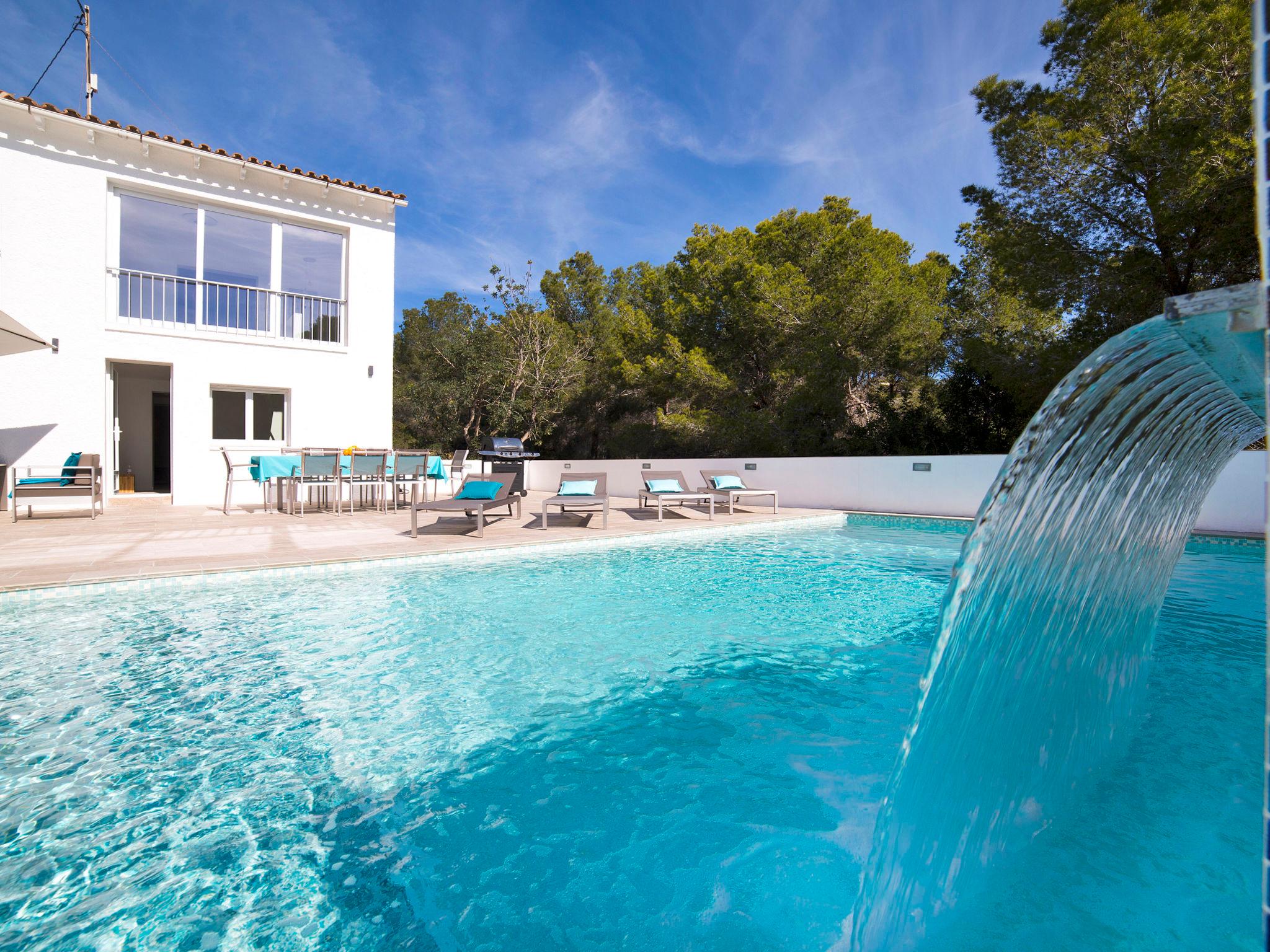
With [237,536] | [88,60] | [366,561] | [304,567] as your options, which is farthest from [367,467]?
[88,60]

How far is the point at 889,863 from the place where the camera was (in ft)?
5.53

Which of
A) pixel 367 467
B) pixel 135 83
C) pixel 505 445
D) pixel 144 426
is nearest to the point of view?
pixel 367 467

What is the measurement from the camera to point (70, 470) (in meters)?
9.50

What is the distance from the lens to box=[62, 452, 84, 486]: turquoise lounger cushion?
30.3ft

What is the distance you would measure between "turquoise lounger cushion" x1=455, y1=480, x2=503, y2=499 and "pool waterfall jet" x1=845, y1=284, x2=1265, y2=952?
24.3ft

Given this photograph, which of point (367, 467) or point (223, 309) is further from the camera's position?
point (223, 309)

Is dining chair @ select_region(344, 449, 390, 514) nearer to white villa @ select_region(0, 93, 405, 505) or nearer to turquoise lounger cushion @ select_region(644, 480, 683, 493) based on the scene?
white villa @ select_region(0, 93, 405, 505)

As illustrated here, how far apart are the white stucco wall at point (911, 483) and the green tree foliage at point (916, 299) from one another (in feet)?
9.72

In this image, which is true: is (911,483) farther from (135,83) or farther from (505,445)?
(135,83)

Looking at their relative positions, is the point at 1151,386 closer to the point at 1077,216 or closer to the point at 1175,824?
the point at 1175,824

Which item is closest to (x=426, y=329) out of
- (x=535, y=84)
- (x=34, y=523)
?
(x=535, y=84)

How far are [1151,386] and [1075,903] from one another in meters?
1.54

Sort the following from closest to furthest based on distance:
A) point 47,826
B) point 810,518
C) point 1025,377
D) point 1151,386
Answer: point 1151,386 < point 47,826 < point 810,518 < point 1025,377

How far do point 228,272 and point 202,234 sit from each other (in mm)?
770
